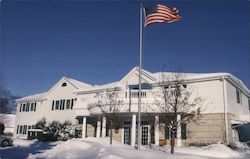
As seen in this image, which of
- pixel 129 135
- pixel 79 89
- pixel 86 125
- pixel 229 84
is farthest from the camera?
pixel 79 89

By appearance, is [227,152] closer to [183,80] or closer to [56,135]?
[183,80]

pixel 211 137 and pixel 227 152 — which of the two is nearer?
pixel 227 152

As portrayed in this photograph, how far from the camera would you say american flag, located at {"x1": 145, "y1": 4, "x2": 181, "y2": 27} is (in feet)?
57.0

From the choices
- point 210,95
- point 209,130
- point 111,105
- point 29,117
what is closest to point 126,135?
point 111,105

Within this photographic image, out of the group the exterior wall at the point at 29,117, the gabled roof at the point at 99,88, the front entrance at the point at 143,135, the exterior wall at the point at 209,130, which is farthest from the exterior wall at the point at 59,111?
the exterior wall at the point at 209,130

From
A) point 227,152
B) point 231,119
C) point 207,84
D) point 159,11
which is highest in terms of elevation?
point 159,11

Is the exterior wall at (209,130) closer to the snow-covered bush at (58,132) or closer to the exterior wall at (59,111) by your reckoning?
the snow-covered bush at (58,132)

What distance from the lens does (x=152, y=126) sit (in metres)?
25.5

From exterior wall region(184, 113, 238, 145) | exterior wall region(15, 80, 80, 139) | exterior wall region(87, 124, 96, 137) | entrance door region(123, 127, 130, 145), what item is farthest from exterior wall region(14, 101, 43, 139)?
exterior wall region(184, 113, 238, 145)

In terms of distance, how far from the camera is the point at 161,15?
17500 millimetres

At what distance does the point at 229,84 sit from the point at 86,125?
1478cm

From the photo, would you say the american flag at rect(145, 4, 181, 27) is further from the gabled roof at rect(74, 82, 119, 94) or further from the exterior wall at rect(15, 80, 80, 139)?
the exterior wall at rect(15, 80, 80, 139)

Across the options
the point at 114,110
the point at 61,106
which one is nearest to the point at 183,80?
the point at 114,110

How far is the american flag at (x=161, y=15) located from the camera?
57.0ft
